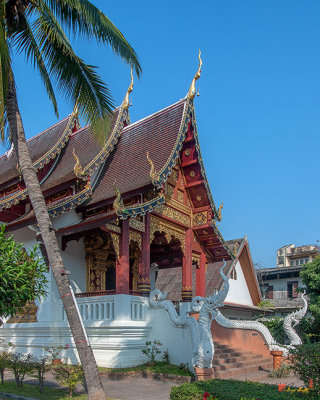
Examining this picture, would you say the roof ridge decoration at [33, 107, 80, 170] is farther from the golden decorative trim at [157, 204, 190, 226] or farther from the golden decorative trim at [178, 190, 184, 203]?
the golden decorative trim at [178, 190, 184, 203]

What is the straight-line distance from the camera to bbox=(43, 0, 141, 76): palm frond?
907 centimetres

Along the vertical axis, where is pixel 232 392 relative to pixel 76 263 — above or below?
below

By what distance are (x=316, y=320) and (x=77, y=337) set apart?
1132 cm

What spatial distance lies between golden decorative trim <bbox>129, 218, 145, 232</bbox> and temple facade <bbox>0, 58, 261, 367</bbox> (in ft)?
0.09

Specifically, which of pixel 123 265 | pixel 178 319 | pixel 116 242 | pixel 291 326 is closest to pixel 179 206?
pixel 116 242

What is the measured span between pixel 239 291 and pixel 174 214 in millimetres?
12953

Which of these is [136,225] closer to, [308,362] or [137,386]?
[137,386]

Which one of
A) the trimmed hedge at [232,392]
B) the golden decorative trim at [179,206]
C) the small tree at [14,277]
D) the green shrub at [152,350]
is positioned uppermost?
the golden decorative trim at [179,206]

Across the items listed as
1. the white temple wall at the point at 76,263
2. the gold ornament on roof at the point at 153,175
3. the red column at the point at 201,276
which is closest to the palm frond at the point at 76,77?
the gold ornament on roof at the point at 153,175

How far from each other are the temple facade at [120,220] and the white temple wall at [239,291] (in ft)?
28.9

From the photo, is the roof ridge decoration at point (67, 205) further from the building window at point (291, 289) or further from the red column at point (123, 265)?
the building window at point (291, 289)

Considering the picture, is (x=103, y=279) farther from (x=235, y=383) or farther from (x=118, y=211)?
(x=235, y=383)

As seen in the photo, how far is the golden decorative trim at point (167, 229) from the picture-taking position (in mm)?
13406

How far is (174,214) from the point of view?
563 inches
